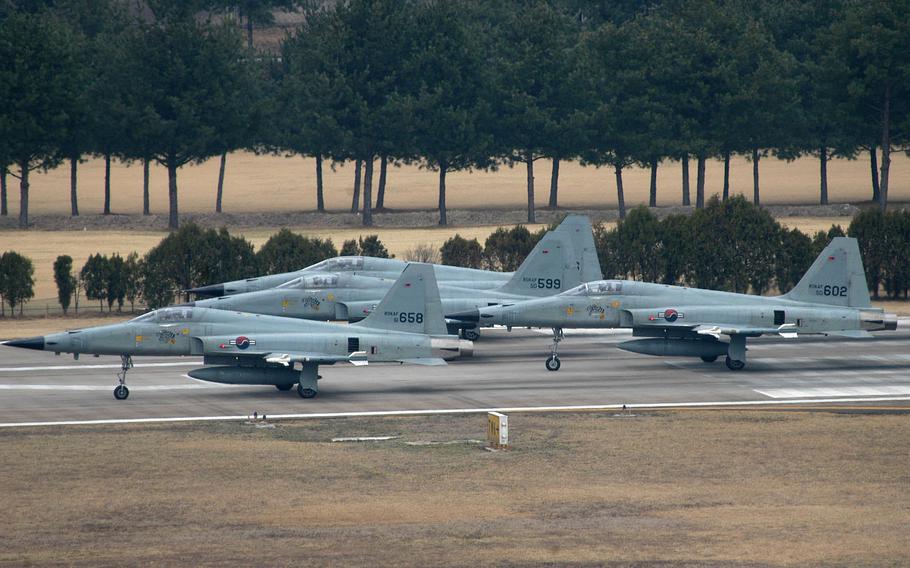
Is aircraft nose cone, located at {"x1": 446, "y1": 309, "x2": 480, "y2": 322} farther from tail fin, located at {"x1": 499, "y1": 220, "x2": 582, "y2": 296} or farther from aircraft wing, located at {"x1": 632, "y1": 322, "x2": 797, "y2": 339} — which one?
aircraft wing, located at {"x1": 632, "y1": 322, "x2": 797, "y2": 339}

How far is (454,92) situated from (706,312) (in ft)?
194

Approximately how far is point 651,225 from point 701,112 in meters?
34.9

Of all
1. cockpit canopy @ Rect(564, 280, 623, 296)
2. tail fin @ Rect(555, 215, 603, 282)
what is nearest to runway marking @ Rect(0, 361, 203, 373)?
cockpit canopy @ Rect(564, 280, 623, 296)

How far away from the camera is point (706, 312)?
42062 mm

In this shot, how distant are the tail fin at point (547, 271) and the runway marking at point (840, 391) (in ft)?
39.4

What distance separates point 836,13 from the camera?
104m

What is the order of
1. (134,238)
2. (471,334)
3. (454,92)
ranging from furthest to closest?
(454,92)
(134,238)
(471,334)

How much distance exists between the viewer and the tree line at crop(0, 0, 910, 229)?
298 feet

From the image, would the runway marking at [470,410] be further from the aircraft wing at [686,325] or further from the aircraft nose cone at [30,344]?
the aircraft wing at [686,325]

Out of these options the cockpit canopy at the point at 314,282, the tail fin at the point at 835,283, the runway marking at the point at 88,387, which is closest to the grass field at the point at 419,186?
the cockpit canopy at the point at 314,282

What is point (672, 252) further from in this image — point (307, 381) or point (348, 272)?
point (307, 381)

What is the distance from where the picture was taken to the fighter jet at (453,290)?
4634cm

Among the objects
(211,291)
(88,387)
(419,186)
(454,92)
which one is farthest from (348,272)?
(419,186)

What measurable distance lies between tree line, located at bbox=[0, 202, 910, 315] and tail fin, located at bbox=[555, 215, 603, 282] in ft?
40.5
